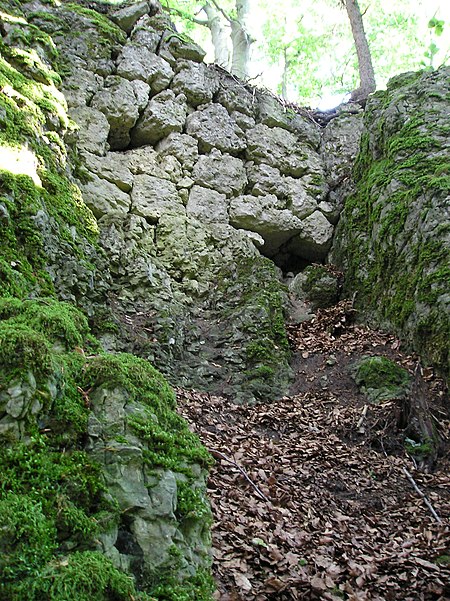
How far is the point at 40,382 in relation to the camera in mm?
2619

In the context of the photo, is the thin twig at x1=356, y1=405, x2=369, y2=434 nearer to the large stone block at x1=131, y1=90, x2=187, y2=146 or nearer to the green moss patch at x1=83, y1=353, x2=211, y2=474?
the green moss patch at x1=83, y1=353, x2=211, y2=474

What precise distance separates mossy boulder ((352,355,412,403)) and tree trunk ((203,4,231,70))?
556 inches

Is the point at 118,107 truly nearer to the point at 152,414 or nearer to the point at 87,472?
the point at 152,414

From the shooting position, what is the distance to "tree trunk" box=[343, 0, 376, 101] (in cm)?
1377

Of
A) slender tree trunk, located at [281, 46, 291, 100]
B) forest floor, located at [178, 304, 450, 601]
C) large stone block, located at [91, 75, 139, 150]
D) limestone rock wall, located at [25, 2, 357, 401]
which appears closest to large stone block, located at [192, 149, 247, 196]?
limestone rock wall, located at [25, 2, 357, 401]

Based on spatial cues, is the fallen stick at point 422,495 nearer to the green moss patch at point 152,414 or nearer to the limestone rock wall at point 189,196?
the limestone rock wall at point 189,196

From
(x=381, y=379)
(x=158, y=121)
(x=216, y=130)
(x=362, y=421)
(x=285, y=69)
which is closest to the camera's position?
(x=362, y=421)

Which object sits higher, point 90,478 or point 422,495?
point 90,478

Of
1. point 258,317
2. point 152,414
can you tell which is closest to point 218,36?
point 258,317

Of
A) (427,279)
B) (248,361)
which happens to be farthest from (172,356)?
(427,279)

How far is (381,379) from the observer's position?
267 inches

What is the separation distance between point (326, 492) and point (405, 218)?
17.0 feet

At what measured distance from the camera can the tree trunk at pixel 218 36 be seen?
17.4m

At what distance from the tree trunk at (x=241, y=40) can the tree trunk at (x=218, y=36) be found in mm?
1168
